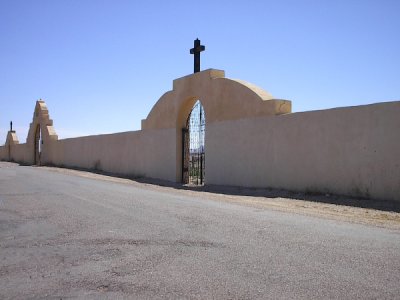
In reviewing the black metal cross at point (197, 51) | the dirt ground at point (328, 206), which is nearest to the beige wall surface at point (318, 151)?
the dirt ground at point (328, 206)

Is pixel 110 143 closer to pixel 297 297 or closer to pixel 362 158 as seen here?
pixel 362 158

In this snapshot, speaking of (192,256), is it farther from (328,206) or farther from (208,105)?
(208,105)

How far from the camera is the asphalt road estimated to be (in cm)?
448

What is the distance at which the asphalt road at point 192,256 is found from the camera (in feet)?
14.7

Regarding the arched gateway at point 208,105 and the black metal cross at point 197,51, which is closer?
the arched gateway at point 208,105

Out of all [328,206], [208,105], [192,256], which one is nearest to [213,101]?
[208,105]

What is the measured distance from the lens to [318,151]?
13.6 m

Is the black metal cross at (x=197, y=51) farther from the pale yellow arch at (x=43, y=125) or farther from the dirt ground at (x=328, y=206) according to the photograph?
the pale yellow arch at (x=43, y=125)

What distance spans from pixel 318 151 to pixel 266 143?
8.17 feet

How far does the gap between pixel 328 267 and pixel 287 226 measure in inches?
110

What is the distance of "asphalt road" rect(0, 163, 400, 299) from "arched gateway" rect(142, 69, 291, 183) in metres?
7.44

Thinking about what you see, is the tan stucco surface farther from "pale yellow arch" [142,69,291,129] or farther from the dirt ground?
the dirt ground

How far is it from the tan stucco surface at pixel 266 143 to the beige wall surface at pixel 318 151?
0.02 metres

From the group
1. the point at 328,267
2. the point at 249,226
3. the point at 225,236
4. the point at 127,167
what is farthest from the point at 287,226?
the point at 127,167
